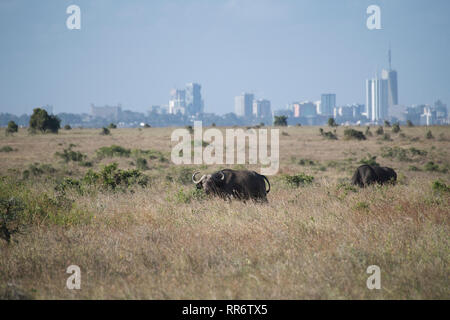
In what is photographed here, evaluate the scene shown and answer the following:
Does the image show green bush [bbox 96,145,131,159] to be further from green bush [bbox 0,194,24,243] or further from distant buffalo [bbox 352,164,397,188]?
green bush [bbox 0,194,24,243]

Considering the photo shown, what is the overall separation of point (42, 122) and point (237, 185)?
49.4 m

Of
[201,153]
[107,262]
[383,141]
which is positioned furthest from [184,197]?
[383,141]

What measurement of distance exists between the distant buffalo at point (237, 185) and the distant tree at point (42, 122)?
157ft

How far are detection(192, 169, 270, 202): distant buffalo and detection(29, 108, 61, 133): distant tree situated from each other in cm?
4775

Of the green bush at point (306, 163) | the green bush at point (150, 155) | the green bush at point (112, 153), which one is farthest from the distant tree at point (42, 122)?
the green bush at point (306, 163)

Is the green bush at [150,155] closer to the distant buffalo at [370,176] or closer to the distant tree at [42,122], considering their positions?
the distant buffalo at [370,176]

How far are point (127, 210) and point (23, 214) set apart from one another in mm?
2106

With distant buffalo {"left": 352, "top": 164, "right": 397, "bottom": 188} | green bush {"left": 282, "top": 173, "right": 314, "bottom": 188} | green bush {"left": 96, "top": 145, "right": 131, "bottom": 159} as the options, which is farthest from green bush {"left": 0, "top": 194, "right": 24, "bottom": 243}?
green bush {"left": 96, "top": 145, "right": 131, "bottom": 159}

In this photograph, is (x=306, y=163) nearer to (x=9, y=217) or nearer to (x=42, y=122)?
(x=9, y=217)

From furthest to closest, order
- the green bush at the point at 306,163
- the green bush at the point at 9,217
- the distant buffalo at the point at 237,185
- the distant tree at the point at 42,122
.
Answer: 1. the distant tree at the point at 42,122
2. the green bush at the point at 306,163
3. the distant buffalo at the point at 237,185
4. the green bush at the point at 9,217

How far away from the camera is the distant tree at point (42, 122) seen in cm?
5258

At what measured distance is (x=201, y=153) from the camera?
106 feet

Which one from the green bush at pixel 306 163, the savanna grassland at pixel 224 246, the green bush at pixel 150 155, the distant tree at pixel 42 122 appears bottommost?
the savanna grassland at pixel 224 246

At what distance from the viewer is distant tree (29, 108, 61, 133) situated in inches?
2070
